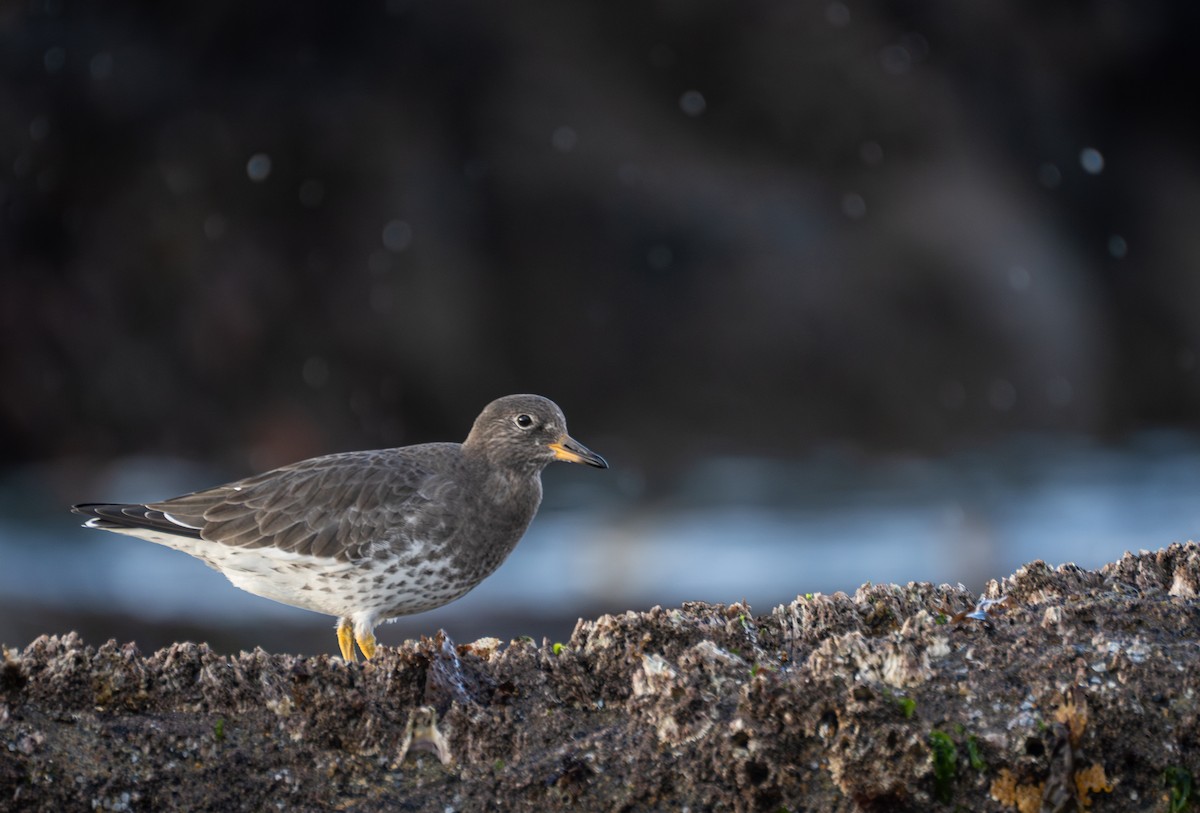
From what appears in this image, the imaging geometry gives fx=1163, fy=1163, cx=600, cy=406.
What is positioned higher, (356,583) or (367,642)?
(356,583)

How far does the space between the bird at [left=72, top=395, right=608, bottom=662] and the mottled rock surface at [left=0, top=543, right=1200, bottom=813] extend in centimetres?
158

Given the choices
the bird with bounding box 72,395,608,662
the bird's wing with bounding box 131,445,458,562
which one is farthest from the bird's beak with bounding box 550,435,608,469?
the bird's wing with bounding box 131,445,458,562

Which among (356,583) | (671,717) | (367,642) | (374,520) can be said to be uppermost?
(374,520)

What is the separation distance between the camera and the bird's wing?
4703 mm

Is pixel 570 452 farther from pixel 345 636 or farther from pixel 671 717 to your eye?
pixel 671 717

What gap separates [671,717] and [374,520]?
236cm

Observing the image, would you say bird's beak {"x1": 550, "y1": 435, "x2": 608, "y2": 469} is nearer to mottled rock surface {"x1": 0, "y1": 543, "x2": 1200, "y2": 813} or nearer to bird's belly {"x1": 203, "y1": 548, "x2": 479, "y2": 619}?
bird's belly {"x1": 203, "y1": 548, "x2": 479, "y2": 619}

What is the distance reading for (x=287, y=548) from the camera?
15.8 ft

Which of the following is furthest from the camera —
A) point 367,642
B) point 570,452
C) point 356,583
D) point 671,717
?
point 570,452

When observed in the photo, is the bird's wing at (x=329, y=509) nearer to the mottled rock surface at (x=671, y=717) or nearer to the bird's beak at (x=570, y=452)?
the bird's beak at (x=570, y=452)

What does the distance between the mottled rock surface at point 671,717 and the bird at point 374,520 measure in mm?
1577

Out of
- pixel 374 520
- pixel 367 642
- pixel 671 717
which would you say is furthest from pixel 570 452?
pixel 671 717

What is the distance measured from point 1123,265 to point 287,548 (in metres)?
12.1

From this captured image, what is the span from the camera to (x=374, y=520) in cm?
472
